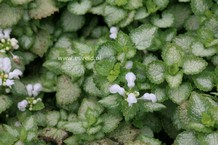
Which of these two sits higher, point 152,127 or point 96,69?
point 96,69

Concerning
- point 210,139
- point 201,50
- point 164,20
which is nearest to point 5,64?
point 164,20

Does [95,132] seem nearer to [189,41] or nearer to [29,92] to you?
[29,92]

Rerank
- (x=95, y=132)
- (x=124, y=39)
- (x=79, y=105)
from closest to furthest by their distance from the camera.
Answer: (x=95, y=132) → (x=124, y=39) → (x=79, y=105)

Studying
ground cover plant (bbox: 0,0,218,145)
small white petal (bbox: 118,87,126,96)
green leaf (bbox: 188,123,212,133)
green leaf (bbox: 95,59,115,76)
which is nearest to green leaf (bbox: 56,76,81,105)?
ground cover plant (bbox: 0,0,218,145)

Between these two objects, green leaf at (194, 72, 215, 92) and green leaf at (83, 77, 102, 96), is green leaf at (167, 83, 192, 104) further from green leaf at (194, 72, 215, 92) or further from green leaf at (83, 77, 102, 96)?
green leaf at (83, 77, 102, 96)

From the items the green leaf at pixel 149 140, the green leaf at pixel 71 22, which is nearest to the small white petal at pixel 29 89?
the green leaf at pixel 71 22

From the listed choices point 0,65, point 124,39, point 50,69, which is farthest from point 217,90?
point 0,65
